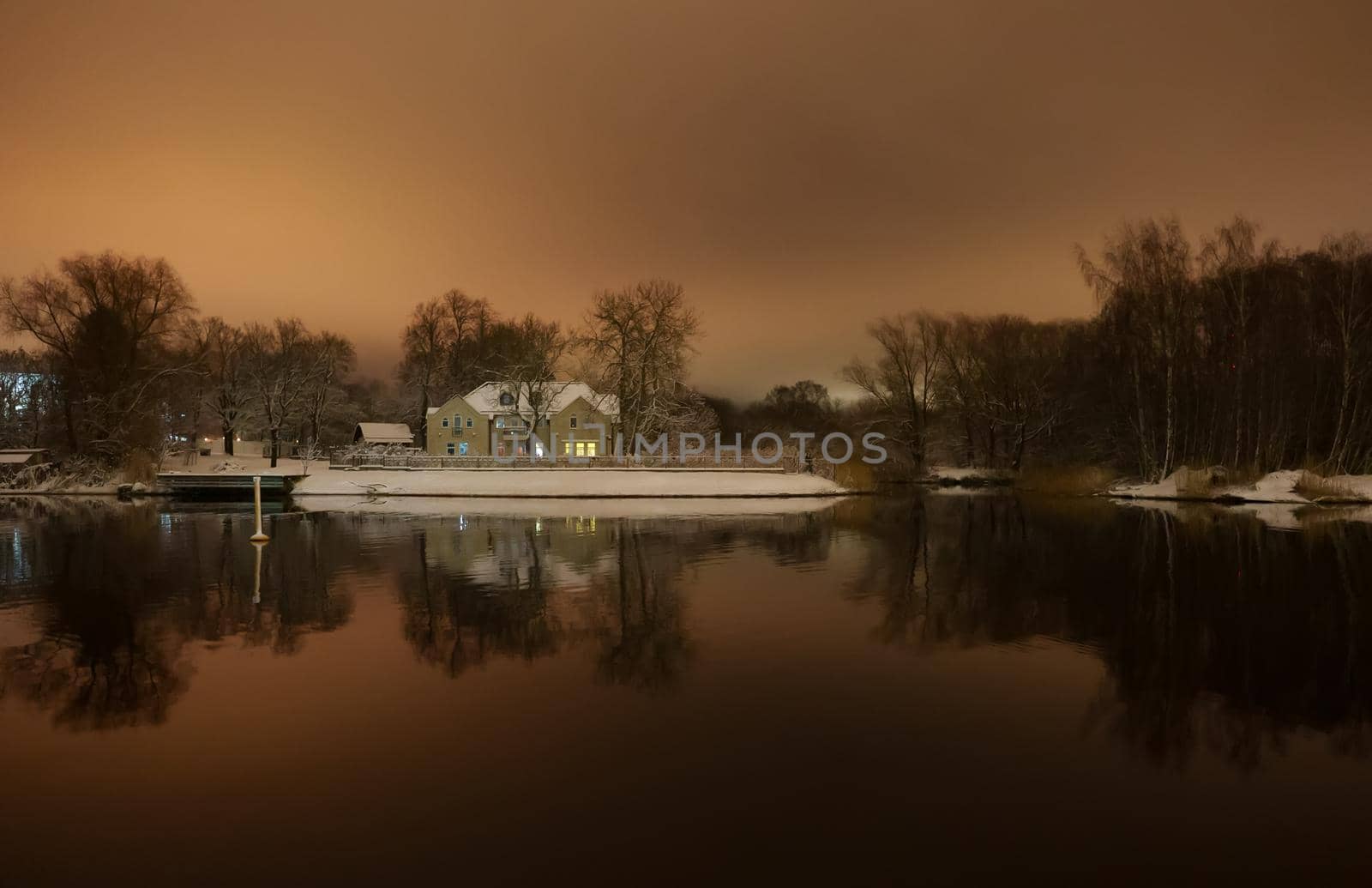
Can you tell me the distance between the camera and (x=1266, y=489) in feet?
111

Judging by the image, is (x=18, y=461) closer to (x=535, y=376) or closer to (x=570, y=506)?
(x=535, y=376)

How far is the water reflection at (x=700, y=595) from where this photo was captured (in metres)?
7.51

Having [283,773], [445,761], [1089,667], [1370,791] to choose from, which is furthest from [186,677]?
[1370,791]

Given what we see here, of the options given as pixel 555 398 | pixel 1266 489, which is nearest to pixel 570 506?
pixel 555 398

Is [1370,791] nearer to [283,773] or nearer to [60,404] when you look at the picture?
[283,773]

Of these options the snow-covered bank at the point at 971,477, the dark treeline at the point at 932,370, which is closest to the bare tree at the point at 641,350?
the dark treeline at the point at 932,370

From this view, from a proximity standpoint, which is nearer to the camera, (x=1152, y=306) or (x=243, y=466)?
A: (x=1152, y=306)

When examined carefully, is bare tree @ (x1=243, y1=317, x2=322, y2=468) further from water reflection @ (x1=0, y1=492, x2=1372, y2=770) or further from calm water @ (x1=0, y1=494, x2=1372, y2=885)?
calm water @ (x1=0, y1=494, x2=1372, y2=885)

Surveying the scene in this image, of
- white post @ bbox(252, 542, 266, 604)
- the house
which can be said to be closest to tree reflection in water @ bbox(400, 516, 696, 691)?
white post @ bbox(252, 542, 266, 604)

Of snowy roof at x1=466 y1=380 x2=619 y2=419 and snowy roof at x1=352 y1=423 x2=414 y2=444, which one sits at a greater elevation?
snowy roof at x1=466 y1=380 x2=619 y2=419

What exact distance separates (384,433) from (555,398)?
21513 millimetres

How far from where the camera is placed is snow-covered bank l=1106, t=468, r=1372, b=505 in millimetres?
32500

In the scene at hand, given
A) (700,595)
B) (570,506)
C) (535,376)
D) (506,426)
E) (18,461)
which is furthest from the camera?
(506,426)

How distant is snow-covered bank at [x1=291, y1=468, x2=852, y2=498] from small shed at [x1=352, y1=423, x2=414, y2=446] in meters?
27.3
